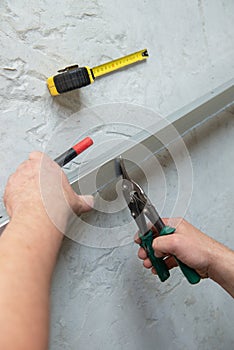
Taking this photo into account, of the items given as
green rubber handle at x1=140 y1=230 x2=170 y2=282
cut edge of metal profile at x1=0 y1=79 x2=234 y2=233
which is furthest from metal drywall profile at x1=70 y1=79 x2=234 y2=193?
green rubber handle at x1=140 y1=230 x2=170 y2=282

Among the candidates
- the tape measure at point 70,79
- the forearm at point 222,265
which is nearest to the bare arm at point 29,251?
the tape measure at point 70,79

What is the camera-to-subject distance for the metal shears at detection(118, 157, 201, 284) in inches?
25.3

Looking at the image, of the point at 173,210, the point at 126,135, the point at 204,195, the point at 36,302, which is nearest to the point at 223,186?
the point at 204,195

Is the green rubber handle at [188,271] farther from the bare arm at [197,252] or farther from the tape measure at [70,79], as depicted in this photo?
the tape measure at [70,79]

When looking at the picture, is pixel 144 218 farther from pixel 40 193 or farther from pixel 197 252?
pixel 40 193

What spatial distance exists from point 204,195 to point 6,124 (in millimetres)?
520

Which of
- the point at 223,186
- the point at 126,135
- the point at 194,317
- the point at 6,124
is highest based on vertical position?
the point at 6,124

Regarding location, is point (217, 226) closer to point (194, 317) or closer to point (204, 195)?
point (204, 195)

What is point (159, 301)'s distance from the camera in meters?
0.86

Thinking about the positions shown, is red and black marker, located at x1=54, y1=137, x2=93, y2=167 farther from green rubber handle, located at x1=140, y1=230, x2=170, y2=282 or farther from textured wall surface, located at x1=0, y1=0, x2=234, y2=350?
green rubber handle, located at x1=140, y1=230, x2=170, y2=282

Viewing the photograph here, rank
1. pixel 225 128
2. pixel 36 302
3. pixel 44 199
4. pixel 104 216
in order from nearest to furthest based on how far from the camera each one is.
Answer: pixel 36 302, pixel 44 199, pixel 104 216, pixel 225 128

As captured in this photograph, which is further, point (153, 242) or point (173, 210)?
point (173, 210)

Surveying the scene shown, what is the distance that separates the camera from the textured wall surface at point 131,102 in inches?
23.8

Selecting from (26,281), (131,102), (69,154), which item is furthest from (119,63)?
(26,281)
